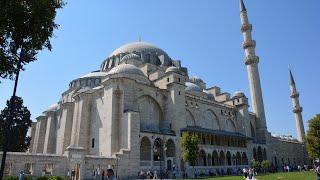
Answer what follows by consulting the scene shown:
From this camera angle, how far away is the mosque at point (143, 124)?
2312 centimetres

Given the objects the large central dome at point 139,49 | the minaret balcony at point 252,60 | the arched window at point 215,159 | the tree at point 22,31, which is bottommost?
the arched window at point 215,159

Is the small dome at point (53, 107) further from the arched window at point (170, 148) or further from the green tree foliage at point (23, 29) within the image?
the green tree foliage at point (23, 29)

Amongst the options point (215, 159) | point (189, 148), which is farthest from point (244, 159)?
point (189, 148)

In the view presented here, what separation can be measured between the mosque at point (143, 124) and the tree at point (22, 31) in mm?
→ 11090

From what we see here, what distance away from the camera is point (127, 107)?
26.9 meters

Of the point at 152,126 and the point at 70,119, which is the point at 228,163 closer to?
the point at 152,126

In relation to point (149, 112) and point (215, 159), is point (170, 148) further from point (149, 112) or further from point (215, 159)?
point (215, 159)

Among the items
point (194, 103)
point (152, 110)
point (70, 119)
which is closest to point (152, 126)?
point (152, 110)

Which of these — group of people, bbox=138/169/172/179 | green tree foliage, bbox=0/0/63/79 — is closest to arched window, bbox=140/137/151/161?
Result: group of people, bbox=138/169/172/179

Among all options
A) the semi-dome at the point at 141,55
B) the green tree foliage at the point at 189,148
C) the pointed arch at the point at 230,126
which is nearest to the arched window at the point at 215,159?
the pointed arch at the point at 230,126

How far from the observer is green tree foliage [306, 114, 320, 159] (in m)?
35.4

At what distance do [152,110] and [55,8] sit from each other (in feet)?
72.1

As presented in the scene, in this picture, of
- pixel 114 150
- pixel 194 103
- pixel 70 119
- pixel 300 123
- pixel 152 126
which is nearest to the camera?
pixel 114 150

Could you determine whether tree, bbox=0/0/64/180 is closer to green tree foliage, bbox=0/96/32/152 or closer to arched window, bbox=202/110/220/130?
green tree foliage, bbox=0/96/32/152
